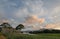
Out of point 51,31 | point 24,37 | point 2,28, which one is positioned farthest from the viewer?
point 51,31

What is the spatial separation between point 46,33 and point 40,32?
991 millimetres

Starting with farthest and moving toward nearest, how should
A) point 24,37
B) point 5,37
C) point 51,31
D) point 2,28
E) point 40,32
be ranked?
point 51,31 → point 40,32 → point 2,28 → point 5,37 → point 24,37

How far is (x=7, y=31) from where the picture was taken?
17.0 m

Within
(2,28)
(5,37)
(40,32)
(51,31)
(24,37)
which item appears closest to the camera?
(24,37)

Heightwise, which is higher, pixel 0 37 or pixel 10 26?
pixel 10 26

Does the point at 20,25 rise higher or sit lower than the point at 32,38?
higher

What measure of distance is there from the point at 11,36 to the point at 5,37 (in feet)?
2.04

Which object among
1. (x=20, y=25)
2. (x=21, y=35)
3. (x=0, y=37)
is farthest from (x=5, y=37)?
(x=20, y=25)

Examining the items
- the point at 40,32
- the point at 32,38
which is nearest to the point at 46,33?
the point at 40,32

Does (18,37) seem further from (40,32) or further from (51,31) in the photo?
(51,31)

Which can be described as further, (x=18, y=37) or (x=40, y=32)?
(x=40, y=32)

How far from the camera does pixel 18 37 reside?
15469mm

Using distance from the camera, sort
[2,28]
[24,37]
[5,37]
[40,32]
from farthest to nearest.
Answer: [40,32]
[2,28]
[5,37]
[24,37]

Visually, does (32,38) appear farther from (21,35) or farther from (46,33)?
(46,33)
